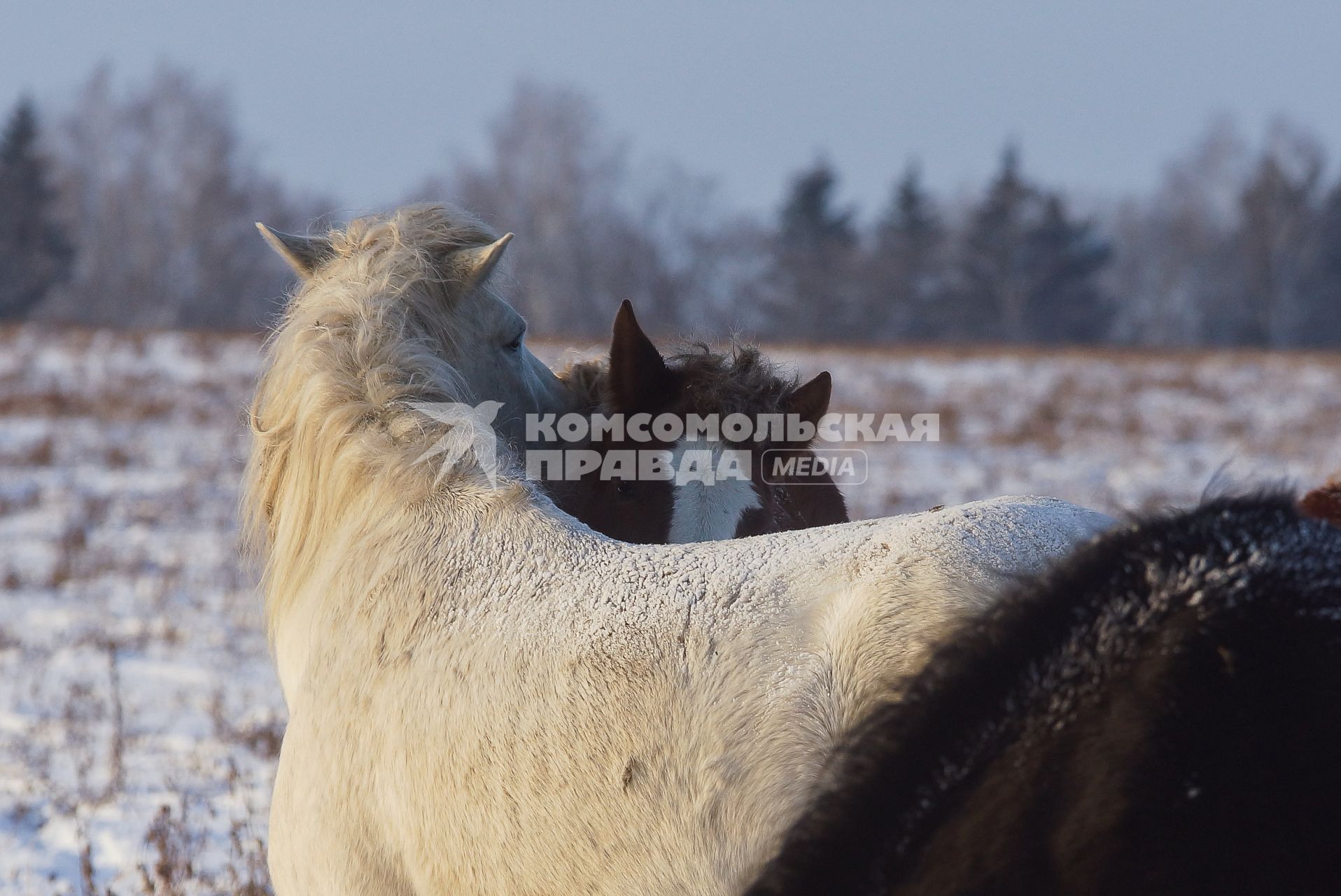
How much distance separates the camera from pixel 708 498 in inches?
110

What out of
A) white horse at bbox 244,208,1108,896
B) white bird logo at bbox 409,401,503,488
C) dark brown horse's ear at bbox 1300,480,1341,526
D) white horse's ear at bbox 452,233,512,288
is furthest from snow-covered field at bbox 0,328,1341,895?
white bird logo at bbox 409,401,503,488

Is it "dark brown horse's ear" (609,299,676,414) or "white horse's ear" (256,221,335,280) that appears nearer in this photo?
"white horse's ear" (256,221,335,280)

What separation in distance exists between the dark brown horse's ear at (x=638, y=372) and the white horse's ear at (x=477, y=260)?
42cm

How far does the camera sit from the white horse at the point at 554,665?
4.98ft

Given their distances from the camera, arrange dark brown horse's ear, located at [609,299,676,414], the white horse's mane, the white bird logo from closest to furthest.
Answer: the white bird logo
the white horse's mane
dark brown horse's ear, located at [609,299,676,414]

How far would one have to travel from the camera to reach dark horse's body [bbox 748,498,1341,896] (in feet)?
3.61

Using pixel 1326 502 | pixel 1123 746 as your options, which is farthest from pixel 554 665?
pixel 1326 502

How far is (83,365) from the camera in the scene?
16703 mm

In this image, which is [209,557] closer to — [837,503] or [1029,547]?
[837,503]

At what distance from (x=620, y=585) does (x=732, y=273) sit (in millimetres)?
56158

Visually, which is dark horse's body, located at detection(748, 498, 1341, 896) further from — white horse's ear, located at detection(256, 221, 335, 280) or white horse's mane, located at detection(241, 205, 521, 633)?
white horse's ear, located at detection(256, 221, 335, 280)

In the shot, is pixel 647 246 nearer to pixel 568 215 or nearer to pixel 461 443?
pixel 568 215

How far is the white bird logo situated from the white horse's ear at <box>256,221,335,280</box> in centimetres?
92

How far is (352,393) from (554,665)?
1002 millimetres
